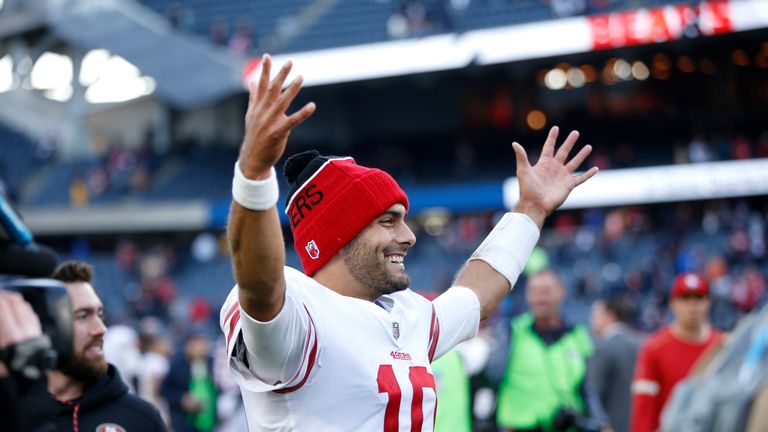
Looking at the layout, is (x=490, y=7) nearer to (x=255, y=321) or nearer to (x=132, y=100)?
(x=132, y=100)

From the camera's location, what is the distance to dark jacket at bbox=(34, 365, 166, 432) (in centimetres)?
369

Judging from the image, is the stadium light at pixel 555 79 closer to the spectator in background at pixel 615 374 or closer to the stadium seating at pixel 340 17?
the stadium seating at pixel 340 17

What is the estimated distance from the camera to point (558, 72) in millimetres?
25797

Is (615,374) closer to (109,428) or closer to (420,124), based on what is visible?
(109,428)

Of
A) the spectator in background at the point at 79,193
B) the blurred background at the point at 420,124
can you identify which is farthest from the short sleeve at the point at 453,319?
the spectator in background at the point at 79,193

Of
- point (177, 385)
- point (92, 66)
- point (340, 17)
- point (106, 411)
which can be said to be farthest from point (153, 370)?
point (92, 66)

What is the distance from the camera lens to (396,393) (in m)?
2.99

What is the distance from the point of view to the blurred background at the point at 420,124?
19984 millimetres

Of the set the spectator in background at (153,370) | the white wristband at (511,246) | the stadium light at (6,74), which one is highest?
the white wristband at (511,246)

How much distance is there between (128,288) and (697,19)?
535 inches

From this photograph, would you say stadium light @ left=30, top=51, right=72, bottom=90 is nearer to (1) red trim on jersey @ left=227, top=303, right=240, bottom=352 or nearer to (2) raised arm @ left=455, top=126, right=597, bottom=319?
(2) raised arm @ left=455, top=126, right=597, bottom=319

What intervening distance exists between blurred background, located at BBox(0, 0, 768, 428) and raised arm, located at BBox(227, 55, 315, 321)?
1368 centimetres

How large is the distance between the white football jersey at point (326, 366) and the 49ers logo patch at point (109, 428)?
884 mm

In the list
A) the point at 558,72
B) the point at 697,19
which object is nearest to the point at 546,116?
the point at 558,72
